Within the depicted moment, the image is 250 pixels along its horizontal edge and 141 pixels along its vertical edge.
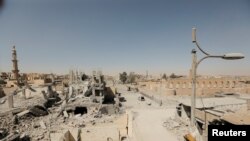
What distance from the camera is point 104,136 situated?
16.6 m

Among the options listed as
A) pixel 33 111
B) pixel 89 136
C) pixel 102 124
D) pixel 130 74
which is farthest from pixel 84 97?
pixel 130 74

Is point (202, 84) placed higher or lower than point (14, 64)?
lower

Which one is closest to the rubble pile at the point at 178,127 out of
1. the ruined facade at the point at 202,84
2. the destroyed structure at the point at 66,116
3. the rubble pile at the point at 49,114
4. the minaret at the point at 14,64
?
the destroyed structure at the point at 66,116

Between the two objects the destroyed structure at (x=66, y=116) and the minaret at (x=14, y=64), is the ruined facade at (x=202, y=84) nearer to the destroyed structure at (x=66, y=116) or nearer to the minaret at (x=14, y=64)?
the destroyed structure at (x=66, y=116)

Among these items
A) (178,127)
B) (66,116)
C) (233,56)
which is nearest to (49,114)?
(66,116)

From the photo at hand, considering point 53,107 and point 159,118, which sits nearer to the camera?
point 159,118

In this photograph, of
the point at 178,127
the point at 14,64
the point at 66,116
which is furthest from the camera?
the point at 14,64

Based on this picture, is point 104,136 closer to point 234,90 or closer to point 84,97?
point 84,97

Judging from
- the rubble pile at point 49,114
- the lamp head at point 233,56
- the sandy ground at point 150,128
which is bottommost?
the rubble pile at point 49,114

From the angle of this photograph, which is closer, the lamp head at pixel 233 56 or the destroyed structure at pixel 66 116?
the lamp head at pixel 233 56

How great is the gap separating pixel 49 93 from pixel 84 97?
6749 millimetres

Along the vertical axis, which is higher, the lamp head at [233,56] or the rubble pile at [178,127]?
the lamp head at [233,56]

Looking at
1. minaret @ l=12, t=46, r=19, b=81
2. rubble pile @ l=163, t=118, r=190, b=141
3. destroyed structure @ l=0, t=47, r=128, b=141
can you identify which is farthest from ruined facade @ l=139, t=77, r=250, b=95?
minaret @ l=12, t=46, r=19, b=81

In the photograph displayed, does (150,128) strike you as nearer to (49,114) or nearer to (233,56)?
(233,56)
